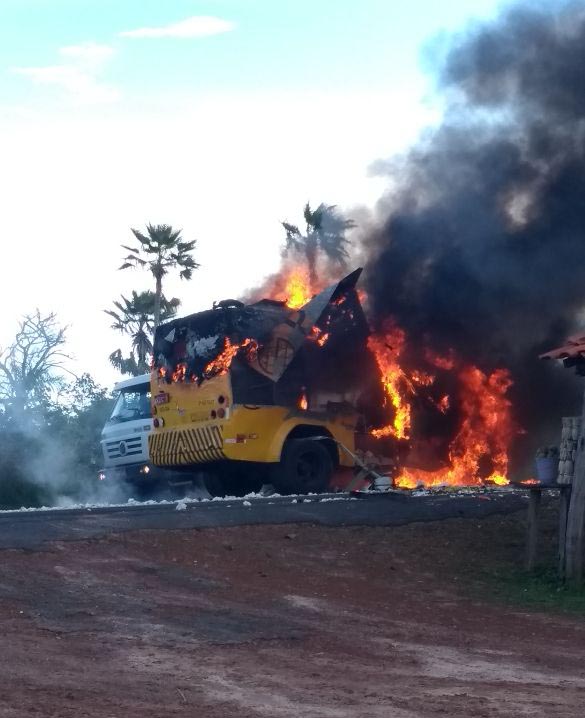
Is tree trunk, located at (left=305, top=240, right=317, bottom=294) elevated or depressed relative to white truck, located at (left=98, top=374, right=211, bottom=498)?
elevated

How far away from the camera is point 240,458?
58.7 feet

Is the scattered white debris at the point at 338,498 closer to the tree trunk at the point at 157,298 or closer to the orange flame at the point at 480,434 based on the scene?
the orange flame at the point at 480,434

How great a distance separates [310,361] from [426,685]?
1120 cm

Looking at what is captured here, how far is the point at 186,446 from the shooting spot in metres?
18.8

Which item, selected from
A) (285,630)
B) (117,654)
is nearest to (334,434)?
(285,630)

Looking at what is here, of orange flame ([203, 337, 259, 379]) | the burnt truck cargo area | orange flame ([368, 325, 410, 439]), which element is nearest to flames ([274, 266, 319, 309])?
the burnt truck cargo area

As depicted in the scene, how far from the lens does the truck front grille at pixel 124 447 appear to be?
22016 mm

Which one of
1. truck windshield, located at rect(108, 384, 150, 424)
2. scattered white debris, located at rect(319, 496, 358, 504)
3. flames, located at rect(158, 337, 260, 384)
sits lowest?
scattered white debris, located at rect(319, 496, 358, 504)

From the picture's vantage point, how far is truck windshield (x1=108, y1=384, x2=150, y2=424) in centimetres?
2231

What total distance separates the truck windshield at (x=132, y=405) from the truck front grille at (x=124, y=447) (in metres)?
0.47

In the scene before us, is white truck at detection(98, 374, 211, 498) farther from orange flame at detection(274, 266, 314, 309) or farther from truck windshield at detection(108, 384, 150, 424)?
orange flame at detection(274, 266, 314, 309)

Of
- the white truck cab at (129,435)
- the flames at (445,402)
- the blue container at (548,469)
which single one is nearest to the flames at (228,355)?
the flames at (445,402)

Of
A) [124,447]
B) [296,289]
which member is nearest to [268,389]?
[296,289]

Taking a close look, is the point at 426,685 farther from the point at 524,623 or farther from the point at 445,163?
the point at 445,163
